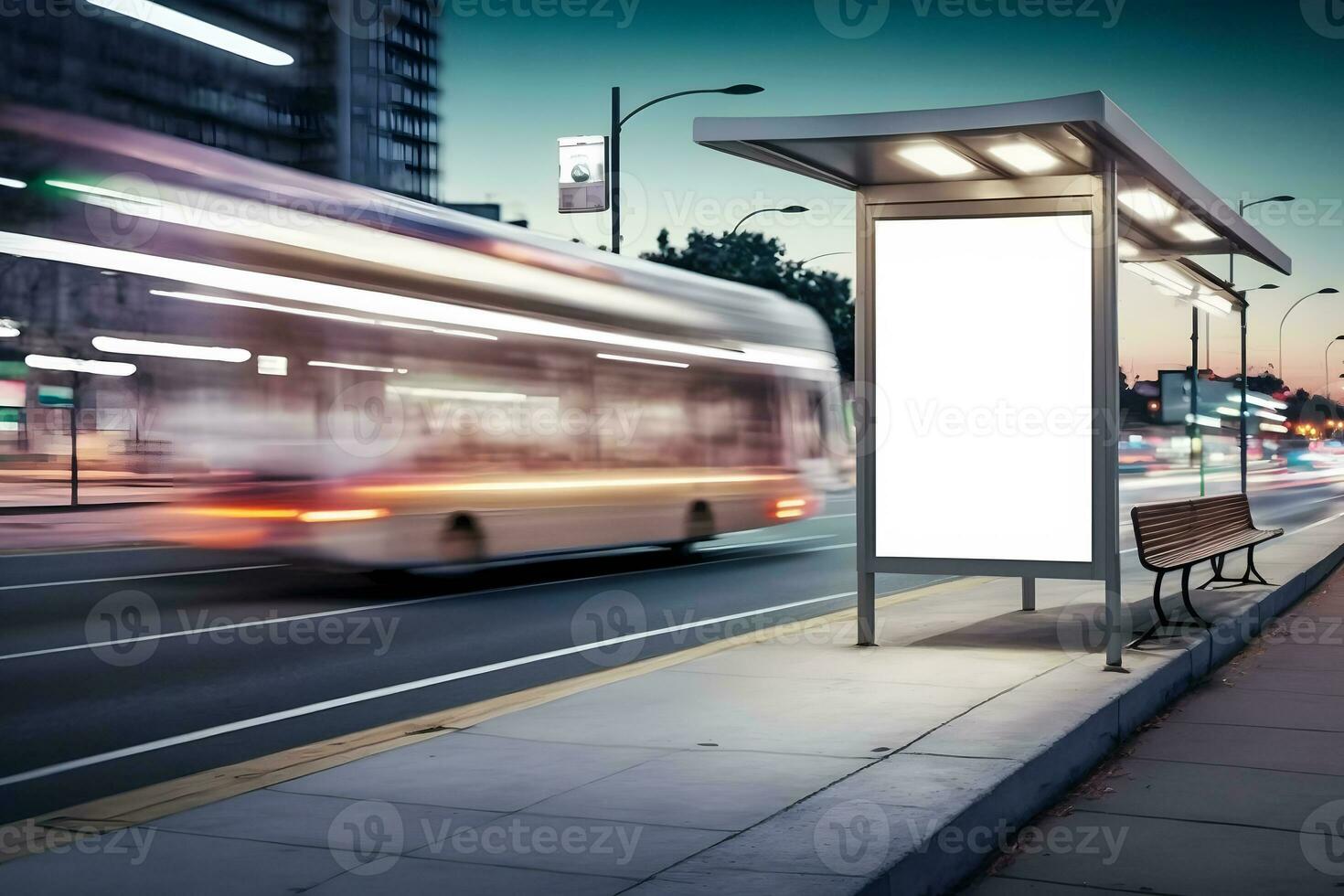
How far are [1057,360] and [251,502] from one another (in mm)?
6950

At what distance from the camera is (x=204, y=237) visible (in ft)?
40.0

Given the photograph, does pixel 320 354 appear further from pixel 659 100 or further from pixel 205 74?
pixel 205 74

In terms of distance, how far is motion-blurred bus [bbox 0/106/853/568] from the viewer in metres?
11.8

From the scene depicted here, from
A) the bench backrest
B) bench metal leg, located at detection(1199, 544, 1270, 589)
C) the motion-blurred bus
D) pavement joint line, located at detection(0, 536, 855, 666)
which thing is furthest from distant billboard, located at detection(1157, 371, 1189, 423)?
bench metal leg, located at detection(1199, 544, 1270, 589)

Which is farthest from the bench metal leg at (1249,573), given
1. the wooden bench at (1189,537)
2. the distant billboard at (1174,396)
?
the distant billboard at (1174,396)

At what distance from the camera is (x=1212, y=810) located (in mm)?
5875

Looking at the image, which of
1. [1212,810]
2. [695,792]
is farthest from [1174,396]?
[695,792]

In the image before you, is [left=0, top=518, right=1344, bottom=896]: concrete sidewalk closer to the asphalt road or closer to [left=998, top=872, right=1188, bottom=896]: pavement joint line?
[left=998, top=872, right=1188, bottom=896]: pavement joint line

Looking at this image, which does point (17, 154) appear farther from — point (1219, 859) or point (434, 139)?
point (434, 139)

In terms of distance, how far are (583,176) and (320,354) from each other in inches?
546

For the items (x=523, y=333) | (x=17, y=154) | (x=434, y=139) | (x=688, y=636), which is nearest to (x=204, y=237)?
(x=17, y=154)

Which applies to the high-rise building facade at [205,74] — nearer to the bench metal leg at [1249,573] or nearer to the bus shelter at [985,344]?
the bench metal leg at [1249,573]

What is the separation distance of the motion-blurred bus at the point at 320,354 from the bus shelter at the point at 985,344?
5.42 metres

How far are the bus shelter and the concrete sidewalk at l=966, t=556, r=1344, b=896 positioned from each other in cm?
116
